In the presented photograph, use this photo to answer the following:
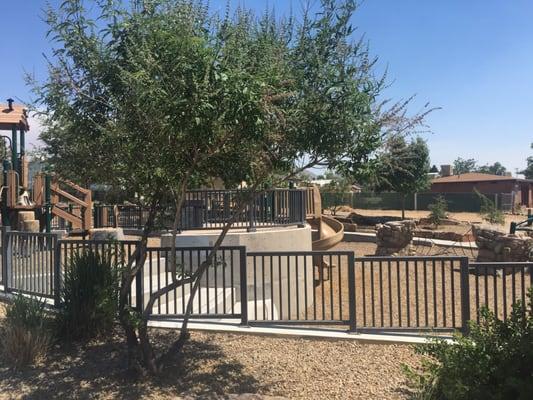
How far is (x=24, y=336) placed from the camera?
4.98 m

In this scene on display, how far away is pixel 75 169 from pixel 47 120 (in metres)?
0.53

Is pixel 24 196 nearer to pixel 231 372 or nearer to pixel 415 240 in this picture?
pixel 231 372

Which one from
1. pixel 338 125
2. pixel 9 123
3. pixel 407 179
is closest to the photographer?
pixel 338 125

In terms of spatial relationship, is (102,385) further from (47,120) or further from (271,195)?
(271,195)

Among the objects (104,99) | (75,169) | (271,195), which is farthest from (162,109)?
(271,195)

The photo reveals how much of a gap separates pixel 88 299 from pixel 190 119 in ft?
10.4

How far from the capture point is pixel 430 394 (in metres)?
3.77

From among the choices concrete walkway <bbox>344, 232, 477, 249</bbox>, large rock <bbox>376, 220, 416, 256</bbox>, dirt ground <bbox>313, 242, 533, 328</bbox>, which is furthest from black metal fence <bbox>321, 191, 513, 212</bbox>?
dirt ground <bbox>313, 242, 533, 328</bbox>

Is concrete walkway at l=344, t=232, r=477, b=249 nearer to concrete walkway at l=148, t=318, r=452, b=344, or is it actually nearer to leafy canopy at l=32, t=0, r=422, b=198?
concrete walkway at l=148, t=318, r=452, b=344

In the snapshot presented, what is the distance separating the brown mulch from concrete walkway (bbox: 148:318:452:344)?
0.32ft

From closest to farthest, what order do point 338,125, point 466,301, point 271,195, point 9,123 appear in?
point 338,125, point 466,301, point 271,195, point 9,123

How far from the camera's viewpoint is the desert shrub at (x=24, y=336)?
4969mm

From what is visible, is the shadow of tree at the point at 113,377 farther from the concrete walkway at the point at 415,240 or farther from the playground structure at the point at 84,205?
the concrete walkway at the point at 415,240

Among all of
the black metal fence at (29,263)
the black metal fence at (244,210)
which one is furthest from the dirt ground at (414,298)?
the black metal fence at (29,263)
